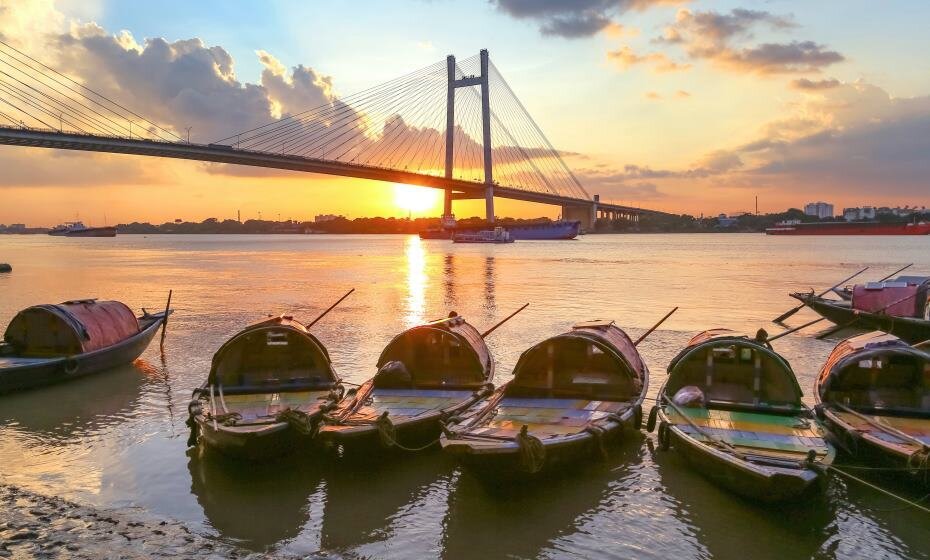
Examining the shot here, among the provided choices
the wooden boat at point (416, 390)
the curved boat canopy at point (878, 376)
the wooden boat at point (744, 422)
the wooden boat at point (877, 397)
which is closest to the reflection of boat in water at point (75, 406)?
the wooden boat at point (416, 390)

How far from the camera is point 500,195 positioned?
301ft

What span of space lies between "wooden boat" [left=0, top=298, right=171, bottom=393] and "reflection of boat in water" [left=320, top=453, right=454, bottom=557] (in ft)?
23.7

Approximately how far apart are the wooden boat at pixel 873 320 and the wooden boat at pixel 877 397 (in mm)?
8376

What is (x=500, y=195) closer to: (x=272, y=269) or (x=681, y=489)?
(x=272, y=269)

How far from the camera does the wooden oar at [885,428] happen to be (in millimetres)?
7490

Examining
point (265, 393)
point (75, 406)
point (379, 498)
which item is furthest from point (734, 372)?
point (75, 406)

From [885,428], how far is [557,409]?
396 cm

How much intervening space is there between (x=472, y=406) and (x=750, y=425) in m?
3.68

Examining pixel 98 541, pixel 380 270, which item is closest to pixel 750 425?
pixel 98 541

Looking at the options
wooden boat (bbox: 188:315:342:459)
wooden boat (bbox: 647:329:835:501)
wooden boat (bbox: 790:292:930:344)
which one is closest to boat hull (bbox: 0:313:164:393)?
wooden boat (bbox: 188:315:342:459)

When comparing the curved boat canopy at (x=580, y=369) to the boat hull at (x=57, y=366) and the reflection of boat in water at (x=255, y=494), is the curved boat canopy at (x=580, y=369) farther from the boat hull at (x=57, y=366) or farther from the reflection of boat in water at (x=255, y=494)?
the boat hull at (x=57, y=366)

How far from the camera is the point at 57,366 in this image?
12.4m

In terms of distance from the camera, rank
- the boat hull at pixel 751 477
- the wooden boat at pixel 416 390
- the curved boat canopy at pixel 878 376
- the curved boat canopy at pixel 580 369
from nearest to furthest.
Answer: the boat hull at pixel 751 477 → the wooden boat at pixel 416 390 → the curved boat canopy at pixel 878 376 → the curved boat canopy at pixel 580 369

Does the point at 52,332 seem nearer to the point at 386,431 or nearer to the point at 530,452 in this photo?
the point at 386,431
